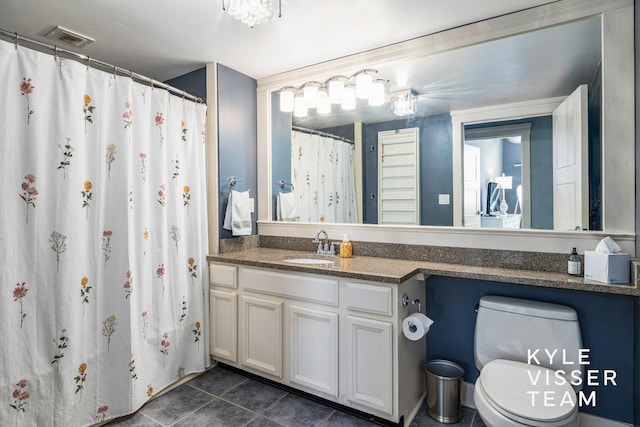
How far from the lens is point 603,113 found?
1735 millimetres

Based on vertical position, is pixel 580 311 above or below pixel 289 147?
below

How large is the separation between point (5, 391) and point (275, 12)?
2.23 meters

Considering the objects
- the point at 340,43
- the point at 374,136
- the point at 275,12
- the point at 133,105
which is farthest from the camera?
the point at 374,136

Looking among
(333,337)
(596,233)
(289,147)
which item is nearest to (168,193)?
(289,147)

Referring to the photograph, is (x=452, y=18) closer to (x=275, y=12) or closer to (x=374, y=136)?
(x=374, y=136)

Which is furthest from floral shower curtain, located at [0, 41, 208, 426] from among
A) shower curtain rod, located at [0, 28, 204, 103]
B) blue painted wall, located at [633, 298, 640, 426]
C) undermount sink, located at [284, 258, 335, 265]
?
blue painted wall, located at [633, 298, 640, 426]

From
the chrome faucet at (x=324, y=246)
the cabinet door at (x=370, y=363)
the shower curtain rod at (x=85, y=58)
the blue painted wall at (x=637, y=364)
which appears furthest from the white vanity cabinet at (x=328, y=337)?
the shower curtain rod at (x=85, y=58)

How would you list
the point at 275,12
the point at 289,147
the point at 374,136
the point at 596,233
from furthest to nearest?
the point at 289,147 → the point at 374,136 → the point at 275,12 → the point at 596,233

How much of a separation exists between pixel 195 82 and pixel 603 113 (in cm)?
262

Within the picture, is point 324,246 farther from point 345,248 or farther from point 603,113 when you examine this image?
point 603,113

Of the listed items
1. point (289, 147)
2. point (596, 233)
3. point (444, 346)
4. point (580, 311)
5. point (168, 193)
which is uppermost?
point (289, 147)

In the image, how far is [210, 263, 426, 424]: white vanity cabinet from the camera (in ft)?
5.98

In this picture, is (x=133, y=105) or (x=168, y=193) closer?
(x=133, y=105)

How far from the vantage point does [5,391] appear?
1567 mm
